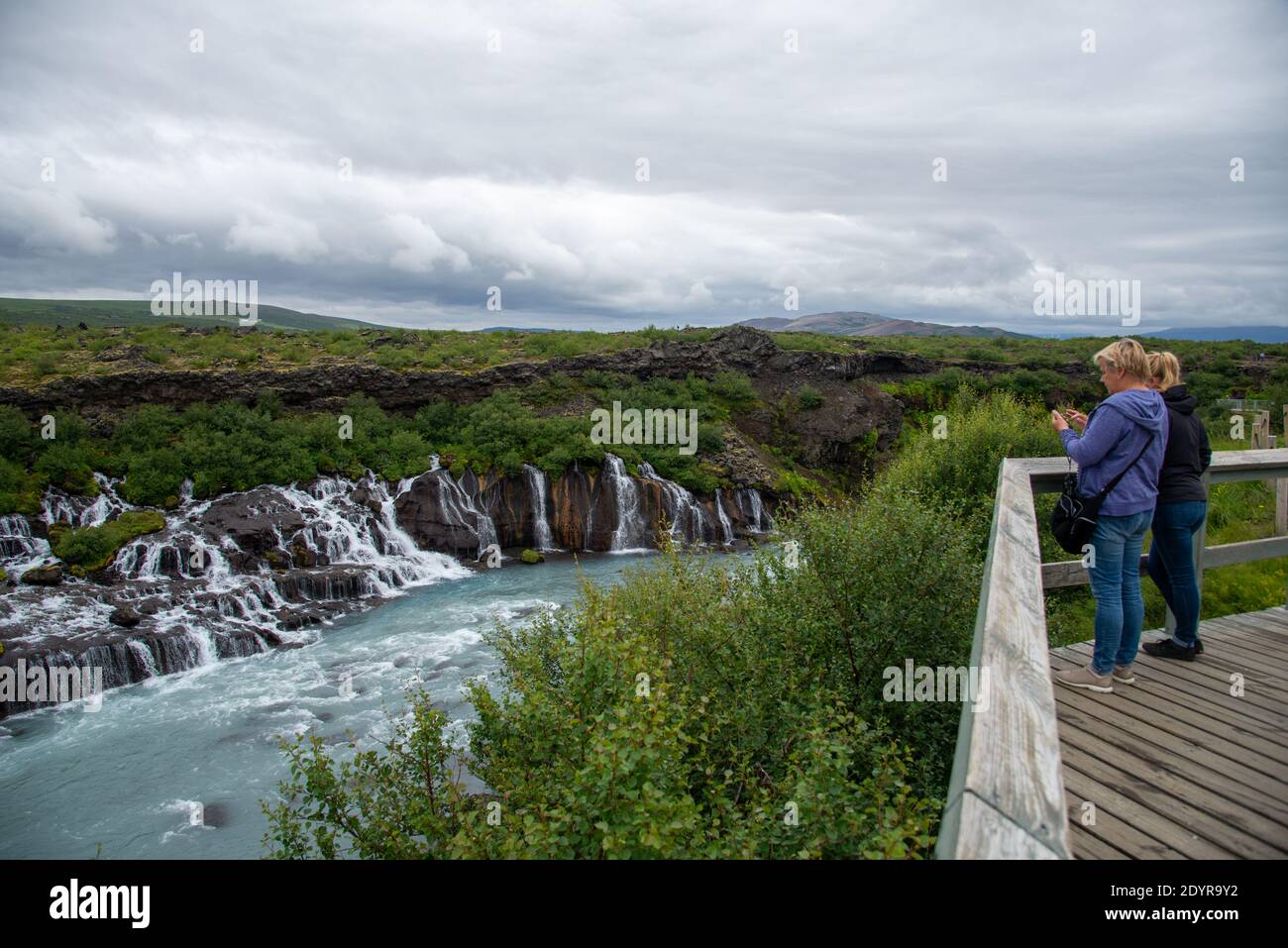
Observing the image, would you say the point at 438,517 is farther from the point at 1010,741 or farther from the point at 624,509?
the point at 1010,741

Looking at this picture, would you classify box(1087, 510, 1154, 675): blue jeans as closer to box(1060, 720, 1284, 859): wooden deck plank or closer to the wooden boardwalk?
the wooden boardwalk

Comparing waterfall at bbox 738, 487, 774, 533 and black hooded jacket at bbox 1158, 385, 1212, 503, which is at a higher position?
black hooded jacket at bbox 1158, 385, 1212, 503

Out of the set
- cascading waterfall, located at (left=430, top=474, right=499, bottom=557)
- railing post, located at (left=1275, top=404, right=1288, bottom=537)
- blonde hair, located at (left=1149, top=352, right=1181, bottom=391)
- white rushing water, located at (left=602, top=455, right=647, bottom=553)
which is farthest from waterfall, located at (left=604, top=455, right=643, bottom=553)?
blonde hair, located at (left=1149, top=352, right=1181, bottom=391)

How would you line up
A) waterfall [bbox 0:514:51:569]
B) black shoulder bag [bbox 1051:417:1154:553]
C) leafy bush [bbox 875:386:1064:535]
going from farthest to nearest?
waterfall [bbox 0:514:51:569] → leafy bush [bbox 875:386:1064:535] → black shoulder bag [bbox 1051:417:1154:553]

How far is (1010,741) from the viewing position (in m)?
2.26

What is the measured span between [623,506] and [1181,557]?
99.2ft

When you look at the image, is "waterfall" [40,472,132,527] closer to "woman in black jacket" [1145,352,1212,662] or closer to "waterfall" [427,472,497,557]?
"waterfall" [427,472,497,557]

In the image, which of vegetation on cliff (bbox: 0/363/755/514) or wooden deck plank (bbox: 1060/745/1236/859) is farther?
vegetation on cliff (bbox: 0/363/755/514)

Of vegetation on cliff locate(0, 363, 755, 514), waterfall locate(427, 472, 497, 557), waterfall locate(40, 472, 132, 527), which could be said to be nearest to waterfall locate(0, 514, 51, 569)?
vegetation on cliff locate(0, 363, 755, 514)

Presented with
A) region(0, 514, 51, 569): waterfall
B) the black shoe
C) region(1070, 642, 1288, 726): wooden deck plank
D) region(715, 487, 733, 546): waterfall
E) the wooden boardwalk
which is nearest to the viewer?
the wooden boardwalk

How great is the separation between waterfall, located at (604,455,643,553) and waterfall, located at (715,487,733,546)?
408 centimetres

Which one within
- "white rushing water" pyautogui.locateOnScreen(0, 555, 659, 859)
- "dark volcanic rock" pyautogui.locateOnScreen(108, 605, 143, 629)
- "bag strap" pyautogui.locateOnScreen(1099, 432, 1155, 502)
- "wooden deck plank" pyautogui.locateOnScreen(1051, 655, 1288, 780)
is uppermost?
"bag strap" pyautogui.locateOnScreen(1099, 432, 1155, 502)

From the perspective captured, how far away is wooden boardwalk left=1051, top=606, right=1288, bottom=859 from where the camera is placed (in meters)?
3.54

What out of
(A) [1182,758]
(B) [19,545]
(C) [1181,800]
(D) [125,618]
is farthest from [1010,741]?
(B) [19,545]
